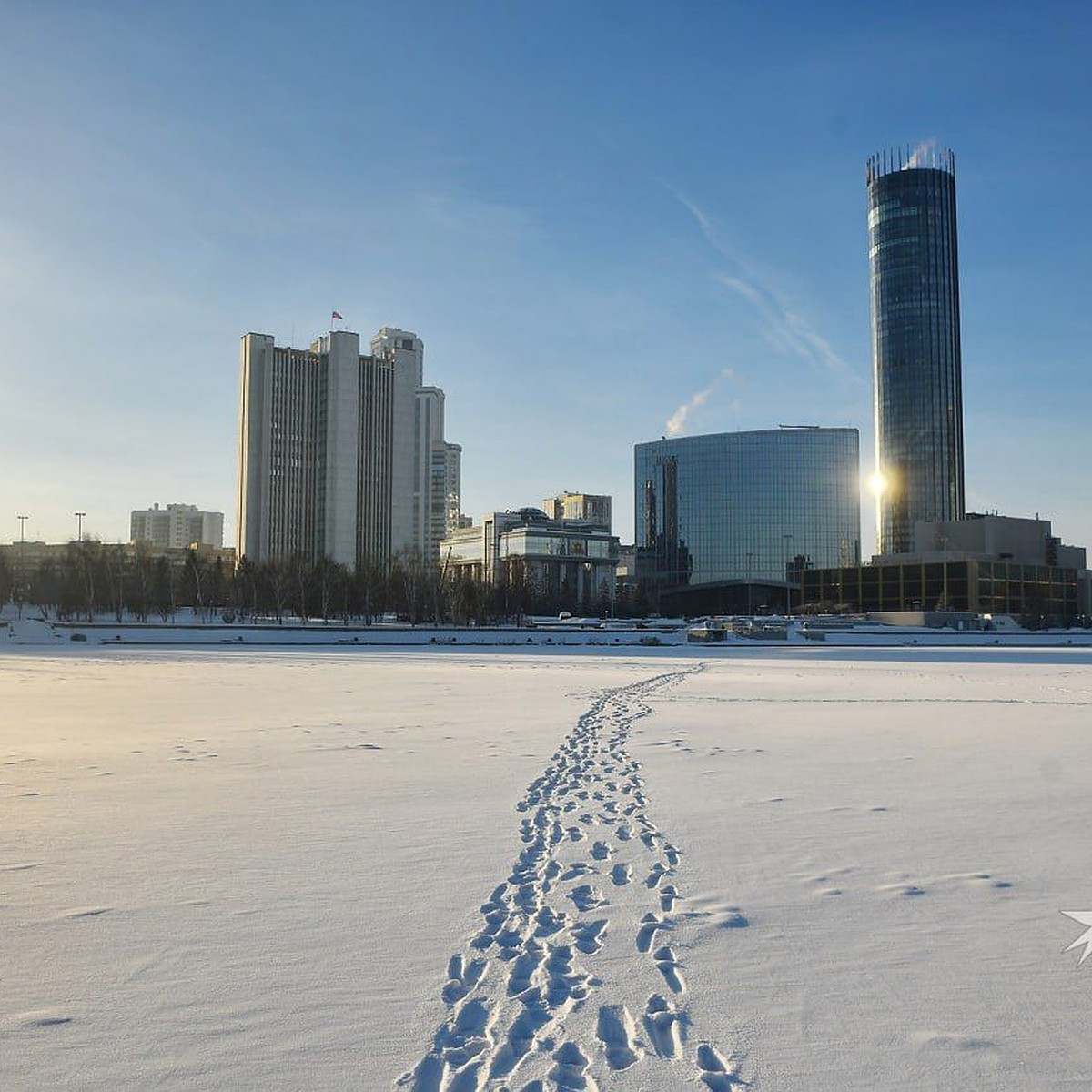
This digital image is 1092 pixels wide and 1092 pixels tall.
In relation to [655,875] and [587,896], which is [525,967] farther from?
[655,875]

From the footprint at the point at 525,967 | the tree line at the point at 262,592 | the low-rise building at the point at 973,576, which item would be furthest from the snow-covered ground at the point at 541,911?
the low-rise building at the point at 973,576

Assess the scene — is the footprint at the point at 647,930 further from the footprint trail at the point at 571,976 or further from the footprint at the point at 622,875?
the footprint at the point at 622,875

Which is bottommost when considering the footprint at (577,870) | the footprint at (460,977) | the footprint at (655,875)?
the footprint at (655,875)

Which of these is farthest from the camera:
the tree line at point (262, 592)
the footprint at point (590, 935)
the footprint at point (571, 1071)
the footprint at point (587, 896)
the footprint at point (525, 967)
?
the tree line at point (262, 592)

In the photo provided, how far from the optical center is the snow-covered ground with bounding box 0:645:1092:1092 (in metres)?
5.08

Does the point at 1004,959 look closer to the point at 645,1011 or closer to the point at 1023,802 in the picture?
the point at 645,1011

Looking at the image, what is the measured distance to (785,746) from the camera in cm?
1667

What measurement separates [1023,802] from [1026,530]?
191184 millimetres

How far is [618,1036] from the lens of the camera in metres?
5.28

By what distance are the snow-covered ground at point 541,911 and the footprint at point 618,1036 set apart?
2cm

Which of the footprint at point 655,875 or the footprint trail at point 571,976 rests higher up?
→ the footprint trail at point 571,976

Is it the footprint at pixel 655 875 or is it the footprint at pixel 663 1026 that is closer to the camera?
the footprint at pixel 663 1026

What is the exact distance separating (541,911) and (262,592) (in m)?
119

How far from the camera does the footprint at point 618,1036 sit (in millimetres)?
5020
